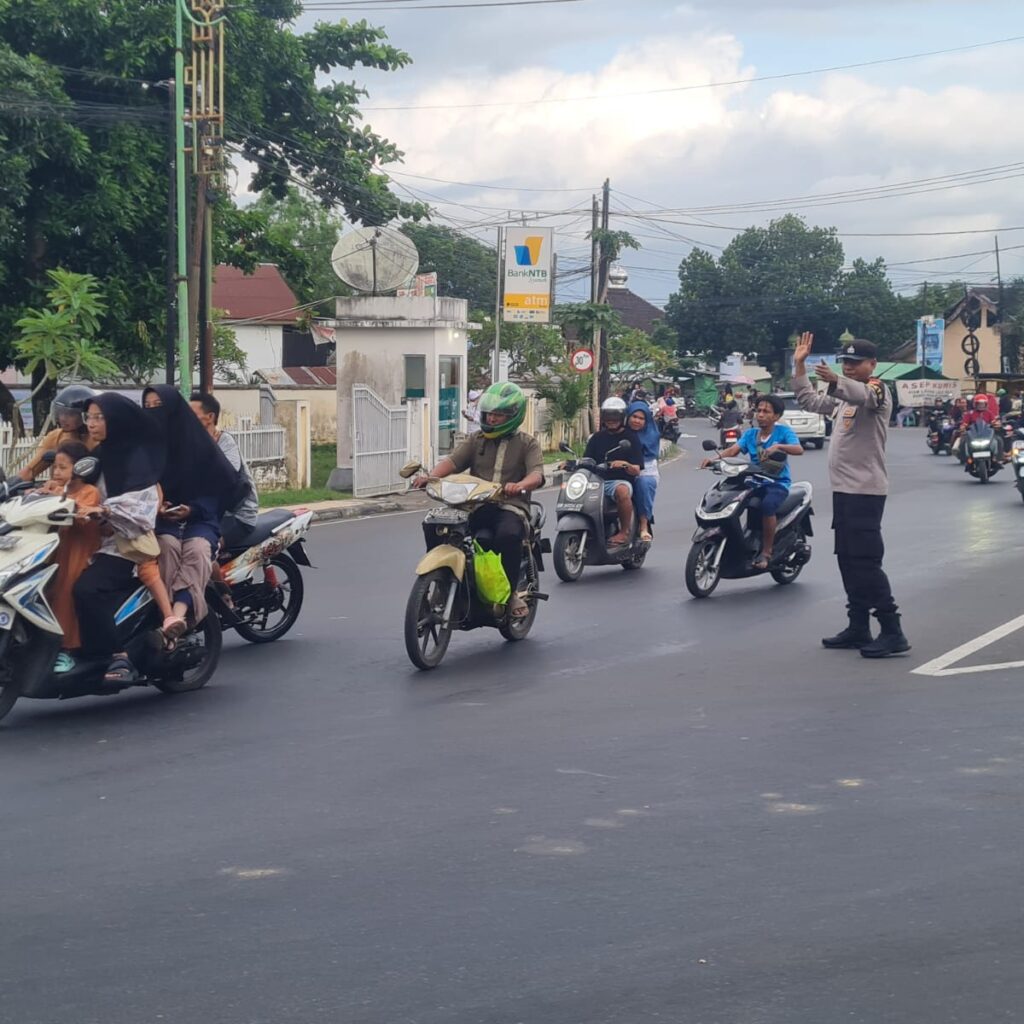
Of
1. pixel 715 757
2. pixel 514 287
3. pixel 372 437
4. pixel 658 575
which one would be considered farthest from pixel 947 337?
pixel 715 757

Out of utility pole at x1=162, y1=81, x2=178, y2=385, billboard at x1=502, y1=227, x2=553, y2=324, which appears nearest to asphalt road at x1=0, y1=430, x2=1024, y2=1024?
utility pole at x1=162, y1=81, x2=178, y2=385

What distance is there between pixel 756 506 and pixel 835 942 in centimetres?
825

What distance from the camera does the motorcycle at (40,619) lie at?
7.02 m

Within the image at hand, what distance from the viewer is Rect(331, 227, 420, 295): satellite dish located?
27.9 meters

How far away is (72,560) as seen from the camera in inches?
299

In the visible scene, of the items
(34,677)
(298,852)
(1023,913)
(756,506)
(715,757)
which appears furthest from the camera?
(756,506)

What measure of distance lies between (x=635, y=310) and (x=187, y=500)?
115531 millimetres

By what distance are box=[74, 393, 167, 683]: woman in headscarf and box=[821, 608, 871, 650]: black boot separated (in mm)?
4304

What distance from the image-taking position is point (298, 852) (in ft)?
16.9

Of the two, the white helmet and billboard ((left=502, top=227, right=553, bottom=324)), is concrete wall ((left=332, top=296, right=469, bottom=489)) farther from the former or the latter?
the white helmet

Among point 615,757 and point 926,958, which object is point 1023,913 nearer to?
point 926,958

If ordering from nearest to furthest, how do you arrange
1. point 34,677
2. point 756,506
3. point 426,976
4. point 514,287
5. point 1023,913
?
point 426,976
point 1023,913
point 34,677
point 756,506
point 514,287

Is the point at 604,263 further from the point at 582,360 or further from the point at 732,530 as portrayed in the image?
the point at 732,530

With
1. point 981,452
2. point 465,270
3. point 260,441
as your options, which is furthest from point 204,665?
point 465,270
